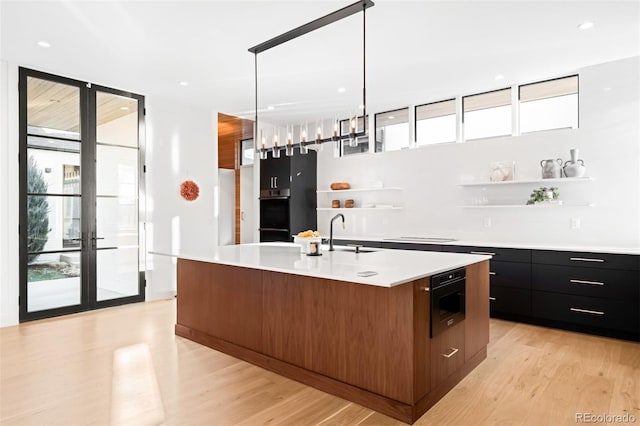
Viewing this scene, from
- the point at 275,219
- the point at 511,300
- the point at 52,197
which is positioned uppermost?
the point at 52,197

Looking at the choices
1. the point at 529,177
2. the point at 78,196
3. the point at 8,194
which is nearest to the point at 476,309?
the point at 529,177

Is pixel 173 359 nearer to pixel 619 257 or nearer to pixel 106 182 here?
pixel 106 182

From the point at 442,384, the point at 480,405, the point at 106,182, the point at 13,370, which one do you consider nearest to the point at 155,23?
the point at 106,182

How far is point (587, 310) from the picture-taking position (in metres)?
3.88

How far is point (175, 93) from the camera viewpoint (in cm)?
535

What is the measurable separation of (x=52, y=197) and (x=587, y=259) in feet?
19.0

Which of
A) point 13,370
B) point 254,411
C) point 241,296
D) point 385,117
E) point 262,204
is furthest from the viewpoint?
point 262,204

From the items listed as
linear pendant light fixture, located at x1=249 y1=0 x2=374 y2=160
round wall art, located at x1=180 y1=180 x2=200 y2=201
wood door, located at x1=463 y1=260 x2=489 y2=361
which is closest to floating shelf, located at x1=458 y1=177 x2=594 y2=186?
wood door, located at x1=463 y1=260 x2=489 y2=361

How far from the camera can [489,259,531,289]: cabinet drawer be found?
167 inches

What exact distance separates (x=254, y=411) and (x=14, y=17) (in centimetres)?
359

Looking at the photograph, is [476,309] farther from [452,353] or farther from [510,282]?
[510,282]

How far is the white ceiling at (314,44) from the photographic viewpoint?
123 inches

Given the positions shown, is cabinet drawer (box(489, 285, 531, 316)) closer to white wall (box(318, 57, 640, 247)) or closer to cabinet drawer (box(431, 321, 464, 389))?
white wall (box(318, 57, 640, 247))

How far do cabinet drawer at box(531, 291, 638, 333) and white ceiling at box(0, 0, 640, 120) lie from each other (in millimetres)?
2444
